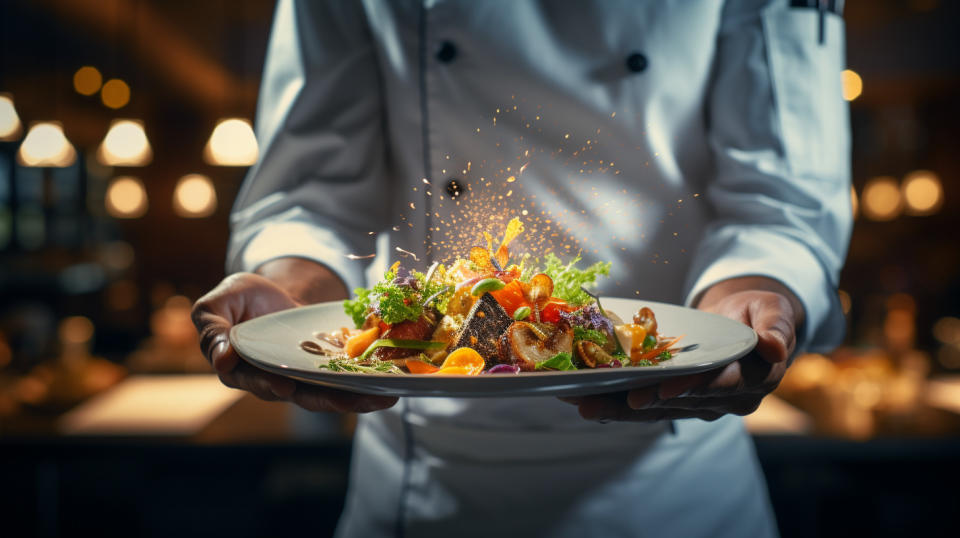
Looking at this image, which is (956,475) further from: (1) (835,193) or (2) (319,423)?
(2) (319,423)

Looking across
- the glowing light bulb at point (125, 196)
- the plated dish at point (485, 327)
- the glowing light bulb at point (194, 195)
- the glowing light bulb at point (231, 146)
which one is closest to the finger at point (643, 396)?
the plated dish at point (485, 327)

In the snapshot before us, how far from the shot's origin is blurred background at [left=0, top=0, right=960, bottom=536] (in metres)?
3.46

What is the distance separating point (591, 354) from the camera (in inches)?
50.1

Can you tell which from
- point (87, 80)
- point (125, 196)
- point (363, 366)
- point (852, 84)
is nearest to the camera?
point (363, 366)

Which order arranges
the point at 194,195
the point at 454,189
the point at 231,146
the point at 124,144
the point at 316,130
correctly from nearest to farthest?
the point at 454,189
the point at 316,130
the point at 231,146
the point at 124,144
the point at 194,195

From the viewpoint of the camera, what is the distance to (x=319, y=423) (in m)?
3.54

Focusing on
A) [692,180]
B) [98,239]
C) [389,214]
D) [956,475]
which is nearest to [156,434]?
[389,214]

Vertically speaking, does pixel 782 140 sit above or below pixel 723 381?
above

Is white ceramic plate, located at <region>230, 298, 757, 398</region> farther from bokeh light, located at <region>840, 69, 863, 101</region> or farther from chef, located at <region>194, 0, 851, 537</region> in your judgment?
bokeh light, located at <region>840, 69, 863, 101</region>

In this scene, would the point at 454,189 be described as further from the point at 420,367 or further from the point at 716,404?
the point at 716,404

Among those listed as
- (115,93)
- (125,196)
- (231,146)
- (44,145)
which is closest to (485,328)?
(231,146)

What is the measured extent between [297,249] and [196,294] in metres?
9.96

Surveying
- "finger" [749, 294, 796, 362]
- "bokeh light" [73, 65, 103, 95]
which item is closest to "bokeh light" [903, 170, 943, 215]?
"finger" [749, 294, 796, 362]

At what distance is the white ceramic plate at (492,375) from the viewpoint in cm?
90
